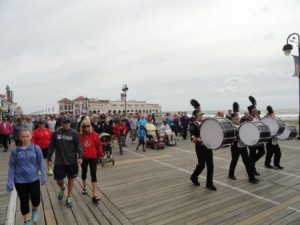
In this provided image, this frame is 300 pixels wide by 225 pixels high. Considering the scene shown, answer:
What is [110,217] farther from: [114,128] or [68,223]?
[114,128]

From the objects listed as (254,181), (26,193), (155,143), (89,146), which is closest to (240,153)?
(254,181)

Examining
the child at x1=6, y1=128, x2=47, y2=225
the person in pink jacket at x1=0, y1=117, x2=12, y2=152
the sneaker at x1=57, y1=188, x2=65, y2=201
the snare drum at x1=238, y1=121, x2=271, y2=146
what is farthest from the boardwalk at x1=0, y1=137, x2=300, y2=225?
the person in pink jacket at x1=0, y1=117, x2=12, y2=152

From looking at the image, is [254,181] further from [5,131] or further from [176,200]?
[5,131]

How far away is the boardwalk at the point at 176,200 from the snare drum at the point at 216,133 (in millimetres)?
1086

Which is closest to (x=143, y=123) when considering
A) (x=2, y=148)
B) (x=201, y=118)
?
(x=201, y=118)

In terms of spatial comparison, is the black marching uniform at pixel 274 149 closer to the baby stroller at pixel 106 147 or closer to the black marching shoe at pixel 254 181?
the black marching shoe at pixel 254 181

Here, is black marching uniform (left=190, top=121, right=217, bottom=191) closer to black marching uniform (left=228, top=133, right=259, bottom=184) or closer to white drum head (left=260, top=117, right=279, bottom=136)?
black marching uniform (left=228, top=133, right=259, bottom=184)

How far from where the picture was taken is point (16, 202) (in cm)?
544

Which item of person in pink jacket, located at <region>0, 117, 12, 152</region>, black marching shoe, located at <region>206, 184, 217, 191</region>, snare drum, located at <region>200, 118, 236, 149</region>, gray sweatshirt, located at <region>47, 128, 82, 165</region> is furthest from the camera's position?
person in pink jacket, located at <region>0, 117, 12, 152</region>

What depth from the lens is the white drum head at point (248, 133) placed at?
642 centimetres

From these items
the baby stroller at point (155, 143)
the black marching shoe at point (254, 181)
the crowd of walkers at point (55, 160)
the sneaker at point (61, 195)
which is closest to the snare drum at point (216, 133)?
the black marching shoe at point (254, 181)

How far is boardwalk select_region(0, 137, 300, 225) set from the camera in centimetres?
448

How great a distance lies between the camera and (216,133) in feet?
18.9

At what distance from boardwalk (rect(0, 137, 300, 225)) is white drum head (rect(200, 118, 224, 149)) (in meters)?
1.08
